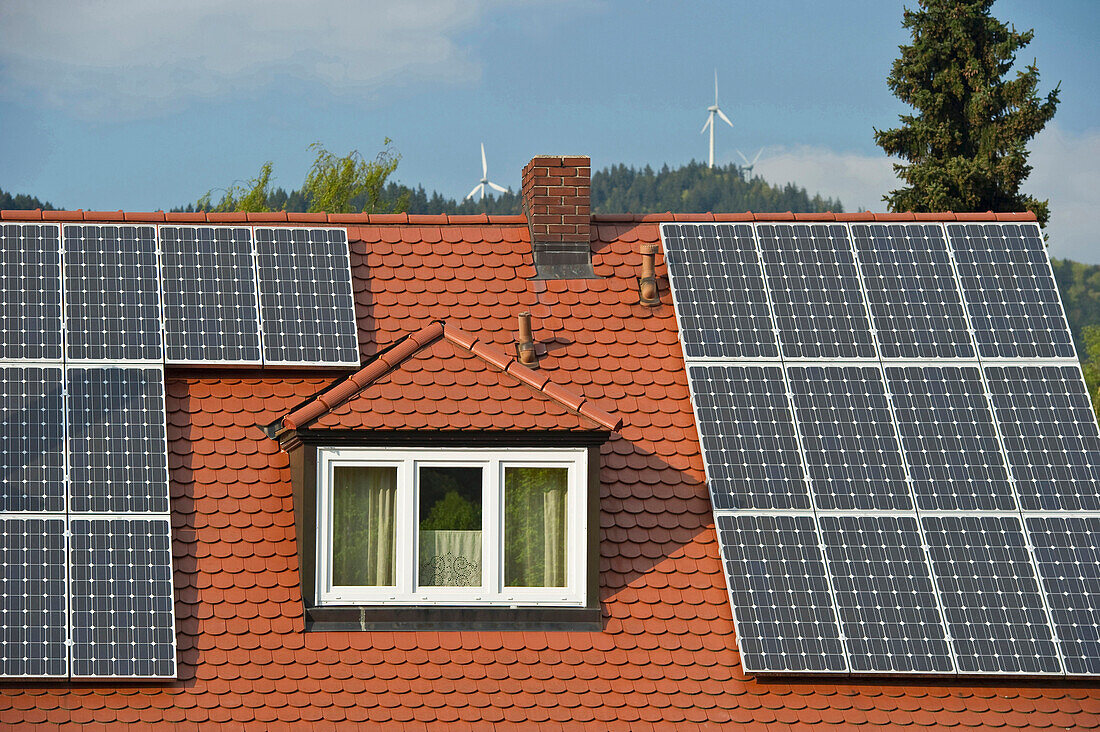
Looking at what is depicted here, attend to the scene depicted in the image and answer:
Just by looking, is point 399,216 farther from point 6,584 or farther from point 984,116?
point 984,116

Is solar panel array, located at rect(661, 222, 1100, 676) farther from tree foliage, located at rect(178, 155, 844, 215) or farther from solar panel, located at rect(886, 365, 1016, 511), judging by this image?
tree foliage, located at rect(178, 155, 844, 215)

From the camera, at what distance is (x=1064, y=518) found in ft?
47.5

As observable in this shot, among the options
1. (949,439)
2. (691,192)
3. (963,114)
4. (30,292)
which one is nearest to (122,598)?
(30,292)

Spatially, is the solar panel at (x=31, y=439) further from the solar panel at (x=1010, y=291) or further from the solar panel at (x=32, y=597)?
the solar panel at (x=1010, y=291)

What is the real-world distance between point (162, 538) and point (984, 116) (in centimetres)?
2881

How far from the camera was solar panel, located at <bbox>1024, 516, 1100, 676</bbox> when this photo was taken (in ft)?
44.4

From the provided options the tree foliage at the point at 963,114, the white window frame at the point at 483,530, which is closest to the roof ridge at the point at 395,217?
the white window frame at the point at 483,530

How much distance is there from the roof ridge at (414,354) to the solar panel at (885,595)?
284 centimetres

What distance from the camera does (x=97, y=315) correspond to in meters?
15.2

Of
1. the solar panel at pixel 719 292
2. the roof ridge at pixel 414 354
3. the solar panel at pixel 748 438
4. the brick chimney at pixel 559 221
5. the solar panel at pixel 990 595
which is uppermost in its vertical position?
the brick chimney at pixel 559 221

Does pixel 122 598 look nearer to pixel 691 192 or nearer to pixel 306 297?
pixel 306 297

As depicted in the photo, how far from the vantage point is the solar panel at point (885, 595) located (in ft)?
44.0

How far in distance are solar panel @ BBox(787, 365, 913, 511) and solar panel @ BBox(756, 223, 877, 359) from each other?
0.35 metres

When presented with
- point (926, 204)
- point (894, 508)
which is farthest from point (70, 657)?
point (926, 204)
